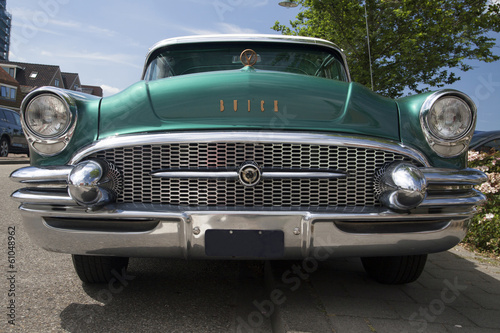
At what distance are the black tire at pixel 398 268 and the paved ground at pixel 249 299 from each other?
0.06 metres

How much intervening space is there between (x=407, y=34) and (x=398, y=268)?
9.92m

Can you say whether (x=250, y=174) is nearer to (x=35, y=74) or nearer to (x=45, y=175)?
(x=45, y=175)

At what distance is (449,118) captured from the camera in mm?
2268

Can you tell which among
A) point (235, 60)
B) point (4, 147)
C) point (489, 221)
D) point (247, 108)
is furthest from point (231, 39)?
point (4, 147)

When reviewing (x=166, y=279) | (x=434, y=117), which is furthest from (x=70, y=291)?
(x=434, y=117)

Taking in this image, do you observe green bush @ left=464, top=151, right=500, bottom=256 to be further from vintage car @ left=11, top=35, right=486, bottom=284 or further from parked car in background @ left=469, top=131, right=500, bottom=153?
parked car in background @ left=469, top=131, right=500, bottom=153

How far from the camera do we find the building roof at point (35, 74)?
44.0 metres

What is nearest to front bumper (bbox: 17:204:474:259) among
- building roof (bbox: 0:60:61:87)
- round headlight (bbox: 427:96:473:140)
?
round headlight (bbox: 427:96:473:140)

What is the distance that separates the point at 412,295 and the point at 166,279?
152cm

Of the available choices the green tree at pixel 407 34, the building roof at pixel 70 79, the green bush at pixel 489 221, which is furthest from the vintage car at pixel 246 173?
the building roof at pixel 70 79

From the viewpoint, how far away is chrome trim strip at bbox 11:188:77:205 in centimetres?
205

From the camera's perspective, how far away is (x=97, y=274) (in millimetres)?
2594

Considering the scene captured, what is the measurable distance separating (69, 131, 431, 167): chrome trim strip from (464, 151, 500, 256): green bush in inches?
88.4

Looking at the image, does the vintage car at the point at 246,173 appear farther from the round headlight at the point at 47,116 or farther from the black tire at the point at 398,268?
the black tire at the point at 398,268
